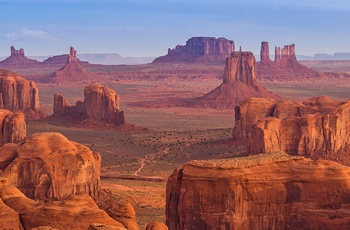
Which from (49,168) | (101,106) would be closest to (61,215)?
(49,168)

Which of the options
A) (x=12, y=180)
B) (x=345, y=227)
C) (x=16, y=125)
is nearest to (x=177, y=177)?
(x=345, y=227)

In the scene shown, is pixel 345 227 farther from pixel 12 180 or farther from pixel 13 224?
pixel 12 180

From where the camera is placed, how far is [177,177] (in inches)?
1644

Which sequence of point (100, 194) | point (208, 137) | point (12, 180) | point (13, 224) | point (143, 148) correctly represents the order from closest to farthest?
point (13, 224), point (12, 180), point (100, 194), point (143, 148), point (208, 137)

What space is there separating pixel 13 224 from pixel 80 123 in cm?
8844

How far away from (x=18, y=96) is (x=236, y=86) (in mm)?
60109

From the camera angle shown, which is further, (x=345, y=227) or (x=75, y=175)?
(x=75, y=175)

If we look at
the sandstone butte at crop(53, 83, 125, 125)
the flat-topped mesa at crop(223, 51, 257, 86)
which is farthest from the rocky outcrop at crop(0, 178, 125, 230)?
the flat-topped mesa at crop(223, 51, 257, 86)

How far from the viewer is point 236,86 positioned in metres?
180

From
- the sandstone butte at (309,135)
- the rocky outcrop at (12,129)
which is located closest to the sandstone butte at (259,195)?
the sandstone butte at (309,135)

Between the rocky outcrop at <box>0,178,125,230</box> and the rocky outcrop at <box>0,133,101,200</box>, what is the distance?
20.6 meters

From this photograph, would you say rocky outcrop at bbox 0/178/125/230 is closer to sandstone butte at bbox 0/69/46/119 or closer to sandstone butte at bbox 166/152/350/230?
sandstone butte at bbox 166/152/350/230

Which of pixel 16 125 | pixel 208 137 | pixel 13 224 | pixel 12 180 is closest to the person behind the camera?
pixel 13 224

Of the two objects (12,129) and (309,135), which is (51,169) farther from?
(12,129)
